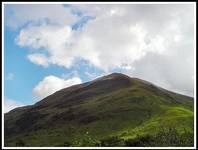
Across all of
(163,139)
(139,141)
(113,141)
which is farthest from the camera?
(113,141)

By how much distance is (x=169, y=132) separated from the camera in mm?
150500

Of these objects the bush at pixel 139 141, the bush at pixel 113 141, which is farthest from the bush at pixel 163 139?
the bush at pixel 113 141

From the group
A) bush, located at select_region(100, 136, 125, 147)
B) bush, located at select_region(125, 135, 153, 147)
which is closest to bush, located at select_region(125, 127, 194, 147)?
bush, located at select_region(125, 135, 153, 147)

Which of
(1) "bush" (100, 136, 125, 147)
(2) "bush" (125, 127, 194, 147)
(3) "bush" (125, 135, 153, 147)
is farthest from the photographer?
(1) "bush" (100, 136, 125, 147)

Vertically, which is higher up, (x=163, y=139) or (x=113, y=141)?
A: (x=163, y=139)

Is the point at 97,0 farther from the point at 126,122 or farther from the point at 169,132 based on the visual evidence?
the point at 126,122

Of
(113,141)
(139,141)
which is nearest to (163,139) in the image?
(139,141)

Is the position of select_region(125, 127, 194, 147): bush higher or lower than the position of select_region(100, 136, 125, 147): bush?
higher

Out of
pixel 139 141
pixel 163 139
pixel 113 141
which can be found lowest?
pixel 113 141

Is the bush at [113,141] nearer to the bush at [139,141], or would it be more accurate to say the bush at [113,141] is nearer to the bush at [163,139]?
the bush at [139,141]

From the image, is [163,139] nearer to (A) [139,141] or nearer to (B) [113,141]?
(A) [139,141]

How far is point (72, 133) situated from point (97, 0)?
16904 centimetres

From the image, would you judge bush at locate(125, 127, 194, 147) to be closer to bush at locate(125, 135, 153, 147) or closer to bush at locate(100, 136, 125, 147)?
bush at locate(125, 135, 153, 147)

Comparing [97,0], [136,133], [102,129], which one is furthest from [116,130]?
[97,0]
